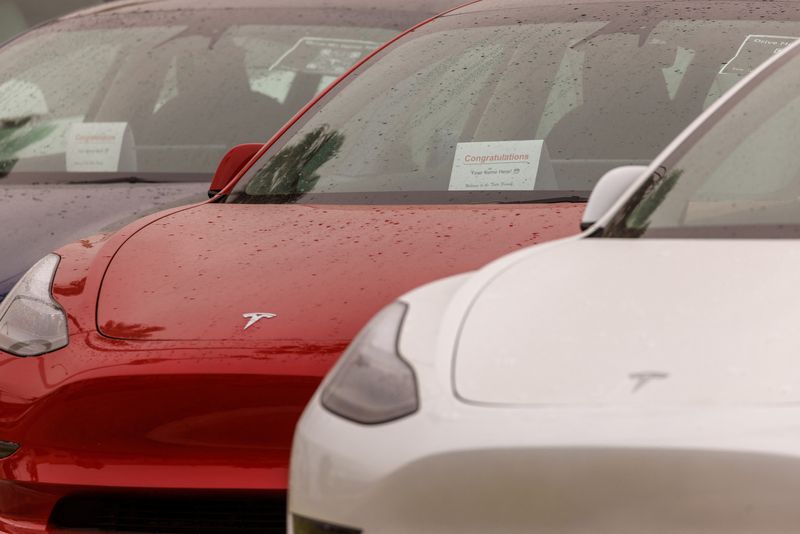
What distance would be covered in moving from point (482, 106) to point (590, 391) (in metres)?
2.30

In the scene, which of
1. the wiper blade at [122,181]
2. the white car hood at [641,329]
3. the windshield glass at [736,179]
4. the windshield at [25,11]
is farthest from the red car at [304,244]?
the windshield at [25,11]

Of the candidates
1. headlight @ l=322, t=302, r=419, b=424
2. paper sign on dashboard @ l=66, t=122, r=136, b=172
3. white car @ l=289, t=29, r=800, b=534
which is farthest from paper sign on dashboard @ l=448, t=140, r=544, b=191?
paper sign on dashboard @ l=66, t=122, r=136, b=172

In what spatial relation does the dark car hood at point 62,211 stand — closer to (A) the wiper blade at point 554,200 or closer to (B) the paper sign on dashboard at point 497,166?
(B) the paper sign on dashboard at point 497,166

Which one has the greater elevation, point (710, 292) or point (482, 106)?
point (710, 292)

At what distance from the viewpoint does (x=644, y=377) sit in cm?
278

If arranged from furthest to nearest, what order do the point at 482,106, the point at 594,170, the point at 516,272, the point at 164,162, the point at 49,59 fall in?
the point at 49,59 → the point at 164,162 → the point at 482,106 → the point at 594,170 → the point at 516,272

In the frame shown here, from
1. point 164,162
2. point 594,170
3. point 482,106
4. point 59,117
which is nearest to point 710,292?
point 594,170

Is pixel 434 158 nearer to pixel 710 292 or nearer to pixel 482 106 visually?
pixel 482 106

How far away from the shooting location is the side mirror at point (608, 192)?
362 cm

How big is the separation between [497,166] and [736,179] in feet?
3.85

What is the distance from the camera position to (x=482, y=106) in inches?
197

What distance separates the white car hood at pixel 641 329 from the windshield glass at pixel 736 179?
143mm

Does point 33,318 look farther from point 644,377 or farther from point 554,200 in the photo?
point 644,377

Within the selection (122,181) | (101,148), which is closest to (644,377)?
(122,181)
